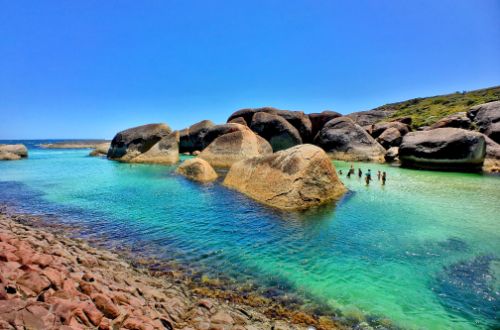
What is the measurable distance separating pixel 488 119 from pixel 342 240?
4135cm

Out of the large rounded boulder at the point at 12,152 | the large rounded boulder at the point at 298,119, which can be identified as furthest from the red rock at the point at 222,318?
the large rounded boulder at the point at 12,152

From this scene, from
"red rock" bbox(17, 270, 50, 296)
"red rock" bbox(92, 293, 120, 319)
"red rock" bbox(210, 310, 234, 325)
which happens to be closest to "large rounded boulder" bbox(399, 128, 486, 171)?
"red rock" bbox(210, 310, 234, 325)

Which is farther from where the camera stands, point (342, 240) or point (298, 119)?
point (298, 119)

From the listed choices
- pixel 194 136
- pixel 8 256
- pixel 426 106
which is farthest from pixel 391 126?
pixel 8 256

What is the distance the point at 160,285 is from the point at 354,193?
1630 centimetres

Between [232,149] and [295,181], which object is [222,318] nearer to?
[295,181]

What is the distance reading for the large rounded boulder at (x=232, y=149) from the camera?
3462 centimetres

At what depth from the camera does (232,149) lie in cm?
3516

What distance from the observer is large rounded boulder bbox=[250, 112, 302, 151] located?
161 ft

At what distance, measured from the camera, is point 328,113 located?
57.0 metres

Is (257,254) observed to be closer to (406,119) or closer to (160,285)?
(160,285)

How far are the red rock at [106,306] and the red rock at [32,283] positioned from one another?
2.89 feet

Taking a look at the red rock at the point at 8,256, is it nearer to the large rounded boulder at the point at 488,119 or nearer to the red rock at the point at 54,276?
the red rock at the point at 54,276

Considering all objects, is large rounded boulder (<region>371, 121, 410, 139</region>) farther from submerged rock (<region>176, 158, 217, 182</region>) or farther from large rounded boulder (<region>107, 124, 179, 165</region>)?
submerged rock (<region>176, 158, 217, 182</region>)
